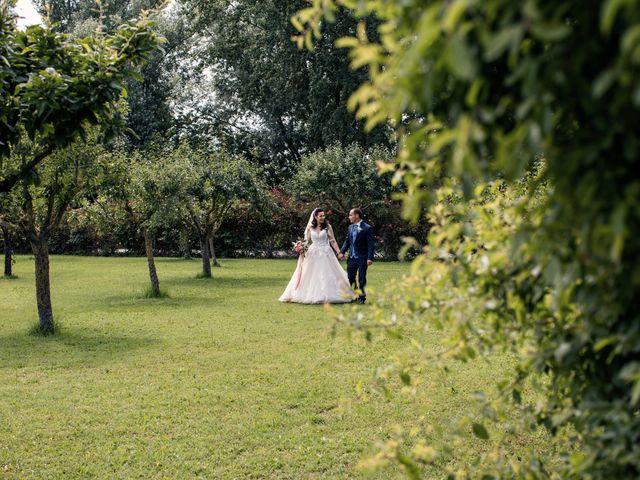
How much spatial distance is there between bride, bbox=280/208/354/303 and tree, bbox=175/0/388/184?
1849 cm

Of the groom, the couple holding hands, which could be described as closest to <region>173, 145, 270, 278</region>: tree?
the couple holding hands

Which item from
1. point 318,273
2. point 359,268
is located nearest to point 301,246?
point 318,273

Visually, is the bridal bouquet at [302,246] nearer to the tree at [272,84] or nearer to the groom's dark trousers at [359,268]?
the groom's dark trousers at [359,268]

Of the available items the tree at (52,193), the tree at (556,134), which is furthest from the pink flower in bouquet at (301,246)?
the tree at (556,134)

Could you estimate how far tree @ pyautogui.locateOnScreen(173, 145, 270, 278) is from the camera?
1984 centimetres

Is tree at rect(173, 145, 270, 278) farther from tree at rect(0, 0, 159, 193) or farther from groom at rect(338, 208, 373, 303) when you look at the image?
tree at rect(0, 0, 159, 193)

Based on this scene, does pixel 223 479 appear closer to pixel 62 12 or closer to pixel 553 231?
pixel 553 231

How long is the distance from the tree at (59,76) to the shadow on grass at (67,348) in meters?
5.52

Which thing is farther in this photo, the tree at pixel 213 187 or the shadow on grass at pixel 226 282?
the shadow on grass at pixel 226 282

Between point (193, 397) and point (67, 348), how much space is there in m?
4.01

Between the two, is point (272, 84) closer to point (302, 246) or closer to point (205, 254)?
point (205, 254)

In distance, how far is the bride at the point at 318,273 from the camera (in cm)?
1594

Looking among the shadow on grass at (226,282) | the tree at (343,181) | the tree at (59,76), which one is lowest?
the shadow on grass at (226,282)

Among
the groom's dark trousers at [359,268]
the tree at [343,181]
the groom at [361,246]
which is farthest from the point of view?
the tree at [343,181]
